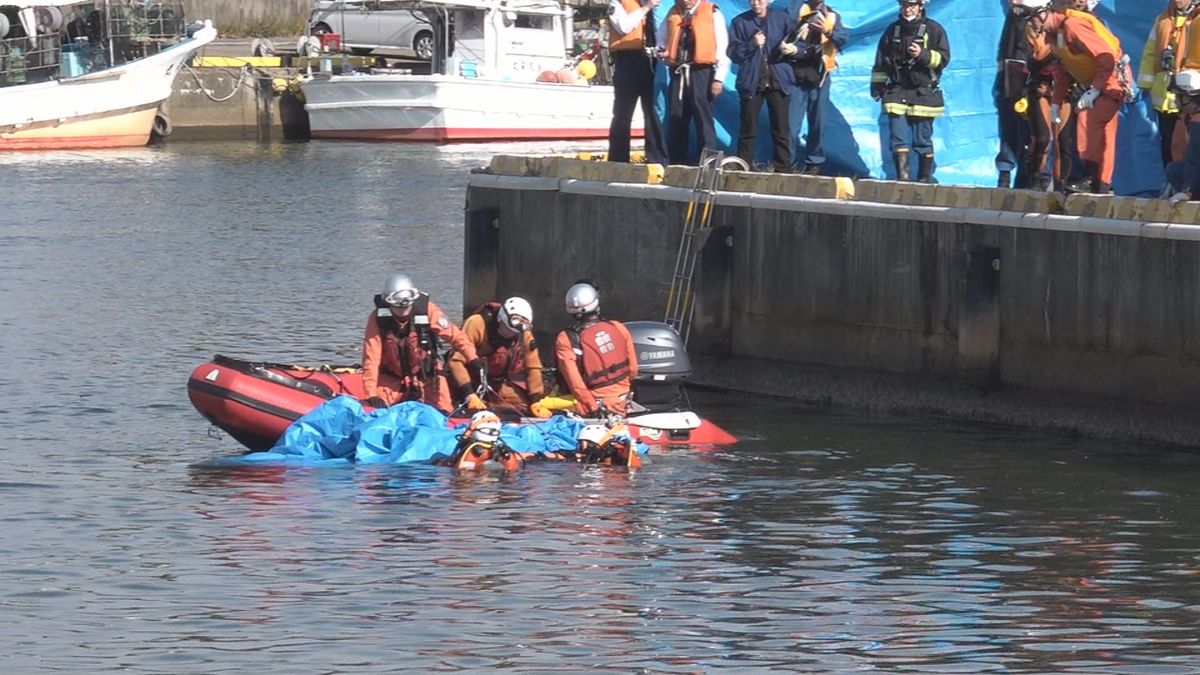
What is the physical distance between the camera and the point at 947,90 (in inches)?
797

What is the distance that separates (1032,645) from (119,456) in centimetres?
746

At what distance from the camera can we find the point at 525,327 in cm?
1596

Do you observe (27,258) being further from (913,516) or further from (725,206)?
(913,516)

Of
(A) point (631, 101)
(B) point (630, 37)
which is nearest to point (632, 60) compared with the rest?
→ (B) point (630, 37)

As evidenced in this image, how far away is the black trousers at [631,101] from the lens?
20000mm

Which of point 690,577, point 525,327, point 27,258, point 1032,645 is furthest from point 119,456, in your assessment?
point 27,258

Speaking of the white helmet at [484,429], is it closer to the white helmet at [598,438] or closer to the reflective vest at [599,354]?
the white helmet at [598,438]

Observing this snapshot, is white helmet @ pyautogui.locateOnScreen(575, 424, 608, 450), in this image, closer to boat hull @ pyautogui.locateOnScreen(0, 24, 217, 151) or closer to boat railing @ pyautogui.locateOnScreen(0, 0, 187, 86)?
boat hull @ pyautogui.locateOnScreen(0, 24, 217, 151)

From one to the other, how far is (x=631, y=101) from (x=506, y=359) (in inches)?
181

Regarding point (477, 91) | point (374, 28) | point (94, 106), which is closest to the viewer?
point (94, 106)

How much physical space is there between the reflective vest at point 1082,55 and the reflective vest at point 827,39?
8.71 feet

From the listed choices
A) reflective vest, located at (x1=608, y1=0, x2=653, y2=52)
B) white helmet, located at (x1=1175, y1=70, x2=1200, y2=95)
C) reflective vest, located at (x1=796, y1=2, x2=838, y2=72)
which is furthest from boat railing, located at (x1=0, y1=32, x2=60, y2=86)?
white helmet, located at (x1=1175, y1=70, x2=1200, y2=95)

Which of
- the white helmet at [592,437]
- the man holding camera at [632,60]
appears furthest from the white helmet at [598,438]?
the man holding camera at [632,60]

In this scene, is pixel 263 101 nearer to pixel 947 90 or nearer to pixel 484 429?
pixel 947 90
